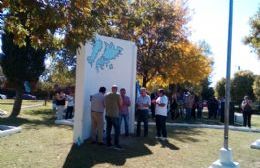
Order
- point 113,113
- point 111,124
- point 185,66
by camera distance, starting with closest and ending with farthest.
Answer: point 113,113
point 111,124
point 185,66

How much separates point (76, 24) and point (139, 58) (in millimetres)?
26241

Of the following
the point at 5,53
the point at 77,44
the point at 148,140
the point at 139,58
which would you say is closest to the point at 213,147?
the point at 148,140

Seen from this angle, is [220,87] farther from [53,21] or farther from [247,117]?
[53,21]

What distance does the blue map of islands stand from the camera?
1594 cm

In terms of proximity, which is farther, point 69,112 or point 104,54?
point 69,112

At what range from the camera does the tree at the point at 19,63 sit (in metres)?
24.4

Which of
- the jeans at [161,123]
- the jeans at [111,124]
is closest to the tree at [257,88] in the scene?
the jeans at [161,123]

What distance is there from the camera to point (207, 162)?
41.6 ft

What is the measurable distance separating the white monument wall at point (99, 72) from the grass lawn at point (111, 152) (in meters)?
0.84

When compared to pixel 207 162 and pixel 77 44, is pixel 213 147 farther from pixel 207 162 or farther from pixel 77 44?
pixel 77 44

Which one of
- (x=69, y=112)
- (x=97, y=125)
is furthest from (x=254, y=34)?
(x=97, y=125)

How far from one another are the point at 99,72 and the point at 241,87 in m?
54.2

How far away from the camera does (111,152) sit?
13.4 meters

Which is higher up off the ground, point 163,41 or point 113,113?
point 163,41
